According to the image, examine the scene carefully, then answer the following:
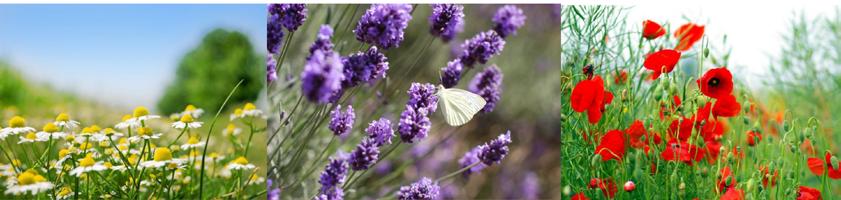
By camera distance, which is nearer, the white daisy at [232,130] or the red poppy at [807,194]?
the red poppy at [807,194]

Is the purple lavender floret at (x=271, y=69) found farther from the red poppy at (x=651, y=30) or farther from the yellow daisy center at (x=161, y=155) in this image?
the red poppy at (x=651, y=30)

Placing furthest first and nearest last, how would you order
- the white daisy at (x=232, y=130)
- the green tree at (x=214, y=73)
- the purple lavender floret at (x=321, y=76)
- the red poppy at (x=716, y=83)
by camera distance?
1. the green tree at (x=214, y=73)
2. the white daisy at (x=232, y=130)
3. the red poppy at (x=716, y=83)
4. the purple lavender floret at (x=321, y=76)

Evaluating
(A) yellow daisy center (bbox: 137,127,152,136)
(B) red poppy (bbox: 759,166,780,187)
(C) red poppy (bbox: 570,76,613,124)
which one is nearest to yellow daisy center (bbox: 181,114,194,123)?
(A) yellow daisy center (bbox: 137,127,152,136)

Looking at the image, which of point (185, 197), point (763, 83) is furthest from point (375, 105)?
point (763, 83)

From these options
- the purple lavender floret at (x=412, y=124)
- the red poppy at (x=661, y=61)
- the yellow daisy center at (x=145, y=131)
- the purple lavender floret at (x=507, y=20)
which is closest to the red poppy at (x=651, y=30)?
the red poppy at (x=661, y=61)

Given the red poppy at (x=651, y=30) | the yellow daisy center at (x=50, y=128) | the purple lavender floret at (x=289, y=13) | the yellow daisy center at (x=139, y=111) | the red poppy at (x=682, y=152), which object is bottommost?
the red poppy at (x=682, y=152)

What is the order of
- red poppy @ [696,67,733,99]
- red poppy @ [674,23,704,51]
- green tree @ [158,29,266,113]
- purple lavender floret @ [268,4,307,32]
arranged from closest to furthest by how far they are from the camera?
purple lavender floret @ [268,4,307,32] → red poppy @ [696,67,733,99] → red poppy @ [674,23,704,51] → green tree @ [158,29,266,113]

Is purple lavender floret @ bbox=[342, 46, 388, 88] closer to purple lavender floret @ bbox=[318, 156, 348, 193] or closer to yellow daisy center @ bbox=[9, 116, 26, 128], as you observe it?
purple lavender floret @ bbox=[318, 156, 348, 193]
